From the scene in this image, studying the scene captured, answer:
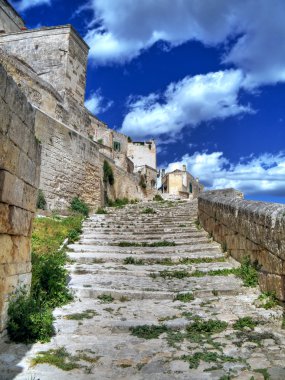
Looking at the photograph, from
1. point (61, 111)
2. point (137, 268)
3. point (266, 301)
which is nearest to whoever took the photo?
point (266, 301)

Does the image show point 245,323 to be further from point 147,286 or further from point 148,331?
point 147,286

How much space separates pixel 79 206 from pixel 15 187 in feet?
38.5

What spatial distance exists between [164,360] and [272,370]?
1006 millimetres

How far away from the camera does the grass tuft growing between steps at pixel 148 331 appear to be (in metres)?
4.25

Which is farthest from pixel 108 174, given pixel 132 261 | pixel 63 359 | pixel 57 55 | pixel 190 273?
pixel 63 359

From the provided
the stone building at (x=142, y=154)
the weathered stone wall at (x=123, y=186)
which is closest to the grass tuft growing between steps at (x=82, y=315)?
the weathered stone wall at (x=123, y=186)

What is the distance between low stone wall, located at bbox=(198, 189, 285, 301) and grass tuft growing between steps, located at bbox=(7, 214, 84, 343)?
303 centimetres

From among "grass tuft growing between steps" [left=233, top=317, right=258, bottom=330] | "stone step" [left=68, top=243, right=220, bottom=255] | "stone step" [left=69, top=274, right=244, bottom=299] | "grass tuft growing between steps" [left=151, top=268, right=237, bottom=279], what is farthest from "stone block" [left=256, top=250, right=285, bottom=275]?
"stone step" [left=68, top=243, right=220, bottom=255]

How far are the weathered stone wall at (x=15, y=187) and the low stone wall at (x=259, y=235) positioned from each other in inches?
132

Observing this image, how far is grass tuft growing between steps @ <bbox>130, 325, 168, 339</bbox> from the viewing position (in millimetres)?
4250

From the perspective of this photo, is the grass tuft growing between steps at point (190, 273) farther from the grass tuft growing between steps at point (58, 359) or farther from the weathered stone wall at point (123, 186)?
the weathered stone wall at point (123, 186)

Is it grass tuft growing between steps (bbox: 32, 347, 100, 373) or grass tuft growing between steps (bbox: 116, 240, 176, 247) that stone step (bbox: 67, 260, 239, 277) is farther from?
grass tuft growing between steps (bbox: 32, 347, 100, 373)

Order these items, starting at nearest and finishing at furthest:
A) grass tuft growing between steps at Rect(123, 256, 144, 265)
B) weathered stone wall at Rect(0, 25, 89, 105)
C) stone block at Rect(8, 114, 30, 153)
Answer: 1. stone block at Rect(8, 114, 30, 153)
2. grass tuft growing between steps at Rect(123, 256, 144, 265)
3. weathered stone wall at Rect(0, 25, 89, 105)

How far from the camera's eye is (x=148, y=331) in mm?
4367
